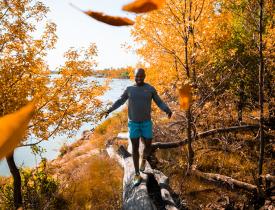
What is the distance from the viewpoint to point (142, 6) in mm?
→ 712

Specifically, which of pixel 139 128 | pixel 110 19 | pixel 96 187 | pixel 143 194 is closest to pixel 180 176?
pixel 96 187

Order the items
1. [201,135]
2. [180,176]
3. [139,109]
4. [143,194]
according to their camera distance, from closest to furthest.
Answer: [143,194]
[139,109]
[180,176]
[201,135]

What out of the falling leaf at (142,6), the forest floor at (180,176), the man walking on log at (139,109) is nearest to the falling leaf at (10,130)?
the falling leaf at (142,6)

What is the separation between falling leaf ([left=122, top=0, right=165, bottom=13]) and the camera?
2.28 ft

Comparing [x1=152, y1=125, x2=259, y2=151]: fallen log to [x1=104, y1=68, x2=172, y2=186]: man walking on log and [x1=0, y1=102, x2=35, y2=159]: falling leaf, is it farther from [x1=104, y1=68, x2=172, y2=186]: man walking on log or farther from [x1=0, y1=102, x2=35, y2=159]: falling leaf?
[x1=0, y1=102, x2=35, y2=159]: falling leaf

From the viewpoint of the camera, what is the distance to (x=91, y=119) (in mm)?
7902

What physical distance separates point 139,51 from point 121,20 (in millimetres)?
8262

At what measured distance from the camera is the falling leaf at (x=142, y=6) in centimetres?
70

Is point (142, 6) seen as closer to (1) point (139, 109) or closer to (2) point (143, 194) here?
(2) point (143, 194)

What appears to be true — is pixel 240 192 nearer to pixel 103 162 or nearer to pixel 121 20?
pixel 103 162

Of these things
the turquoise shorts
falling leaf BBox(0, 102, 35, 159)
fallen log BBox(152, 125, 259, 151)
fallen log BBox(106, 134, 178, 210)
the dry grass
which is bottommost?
the dry grass

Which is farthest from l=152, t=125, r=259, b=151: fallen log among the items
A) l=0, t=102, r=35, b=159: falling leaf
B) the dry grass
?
l=0, t=102, r=35, b=159: falling leaf

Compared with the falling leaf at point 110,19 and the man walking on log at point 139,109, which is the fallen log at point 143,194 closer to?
the man walking on log at point 139,109

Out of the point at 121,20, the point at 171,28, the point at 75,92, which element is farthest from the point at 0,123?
the point at 171,28
